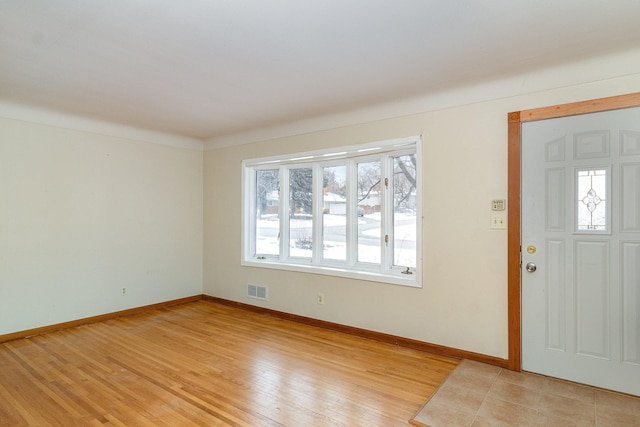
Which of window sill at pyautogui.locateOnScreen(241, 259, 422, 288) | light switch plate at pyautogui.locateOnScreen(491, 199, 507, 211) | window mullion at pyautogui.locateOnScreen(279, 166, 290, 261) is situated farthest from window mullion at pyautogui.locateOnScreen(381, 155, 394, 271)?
window mullion at pyautogui.locateOnScreen(279, 166, 290, 261)

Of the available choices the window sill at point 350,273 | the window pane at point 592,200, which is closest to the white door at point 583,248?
the window pane at point 592,200

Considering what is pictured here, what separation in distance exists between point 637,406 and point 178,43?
3887 millimetres

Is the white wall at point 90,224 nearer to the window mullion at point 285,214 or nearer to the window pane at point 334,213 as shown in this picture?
the window mullion at point 285,214

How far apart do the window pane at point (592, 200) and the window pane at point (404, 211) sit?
1380mm

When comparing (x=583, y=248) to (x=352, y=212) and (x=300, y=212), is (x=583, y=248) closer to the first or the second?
(x=352, y=212)

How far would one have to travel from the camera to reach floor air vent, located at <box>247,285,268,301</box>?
4699mm

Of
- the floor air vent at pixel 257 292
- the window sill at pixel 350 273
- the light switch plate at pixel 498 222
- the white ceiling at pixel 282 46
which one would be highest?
the white ceiling at pixel 282 46

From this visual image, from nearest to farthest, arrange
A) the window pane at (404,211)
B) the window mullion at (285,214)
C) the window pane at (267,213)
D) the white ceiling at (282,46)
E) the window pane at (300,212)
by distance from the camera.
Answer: the white ceiling at (282,46) < the window pane at (404,211) < the window pane at (300,212) < the window mullion at (285,214) < the window pane at (267,213)

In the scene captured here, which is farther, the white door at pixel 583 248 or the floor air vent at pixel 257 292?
the floor air vent at pixel 257 292

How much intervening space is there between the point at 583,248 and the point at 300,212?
297cm

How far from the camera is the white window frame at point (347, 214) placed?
3570 mm

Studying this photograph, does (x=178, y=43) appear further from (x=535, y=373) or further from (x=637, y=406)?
(x=637, y=406)

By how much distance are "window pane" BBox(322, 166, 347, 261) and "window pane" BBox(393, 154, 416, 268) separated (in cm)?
64

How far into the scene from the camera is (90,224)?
4.27 m
